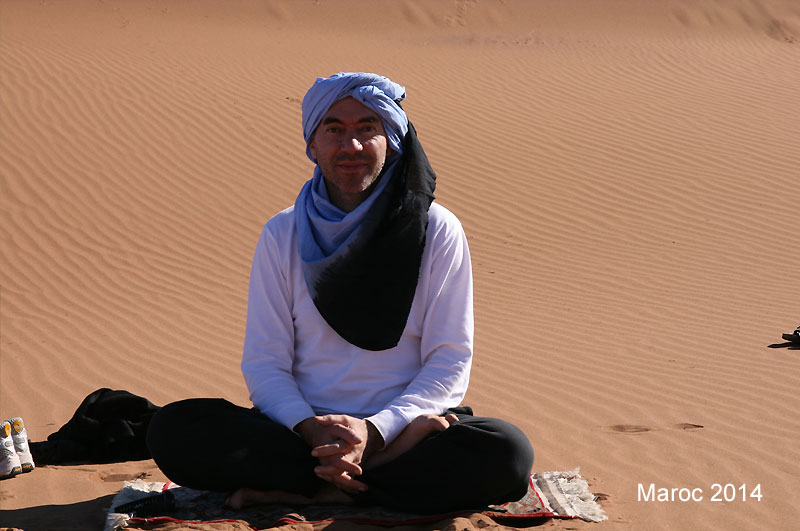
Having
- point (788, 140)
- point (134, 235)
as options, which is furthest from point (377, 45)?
point (134, 235)

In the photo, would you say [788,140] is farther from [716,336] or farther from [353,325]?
[353,325]

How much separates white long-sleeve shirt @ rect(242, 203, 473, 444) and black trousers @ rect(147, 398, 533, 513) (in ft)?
0.43

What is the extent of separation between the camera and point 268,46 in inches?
847

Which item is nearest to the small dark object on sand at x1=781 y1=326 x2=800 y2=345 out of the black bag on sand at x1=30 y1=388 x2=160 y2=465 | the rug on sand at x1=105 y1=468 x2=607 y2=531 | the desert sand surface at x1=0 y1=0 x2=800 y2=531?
the desert sand surface at x1=0 y1=0 x2=800 y2=531

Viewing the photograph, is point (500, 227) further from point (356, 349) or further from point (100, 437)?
point (356, 349)

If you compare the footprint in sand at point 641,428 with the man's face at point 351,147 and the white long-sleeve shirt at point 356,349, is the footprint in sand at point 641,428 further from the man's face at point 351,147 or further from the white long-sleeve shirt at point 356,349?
the man's face at point 351,147

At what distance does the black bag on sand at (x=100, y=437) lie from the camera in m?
4.43

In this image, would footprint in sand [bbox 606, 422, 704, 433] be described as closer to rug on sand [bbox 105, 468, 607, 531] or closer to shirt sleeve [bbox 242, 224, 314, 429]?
rug on sand [bbox 105, 468, 607, 531]

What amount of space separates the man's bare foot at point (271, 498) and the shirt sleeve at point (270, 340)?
267mm

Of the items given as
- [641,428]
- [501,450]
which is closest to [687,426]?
[641,428]

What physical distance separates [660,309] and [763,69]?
14.1 metres

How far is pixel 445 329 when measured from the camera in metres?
3.45

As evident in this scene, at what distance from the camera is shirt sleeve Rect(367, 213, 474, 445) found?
11.1 ft

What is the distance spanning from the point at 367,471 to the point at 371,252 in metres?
0.78
